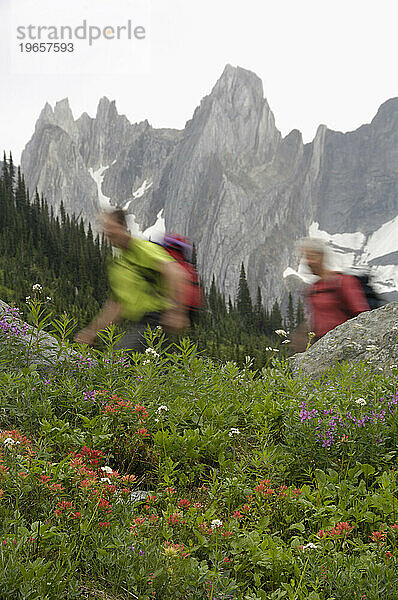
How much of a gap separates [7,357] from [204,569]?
350cm

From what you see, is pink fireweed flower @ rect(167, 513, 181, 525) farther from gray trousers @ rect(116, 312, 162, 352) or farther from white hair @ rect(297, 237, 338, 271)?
white hair @ rect(297, 237, 338, 271)

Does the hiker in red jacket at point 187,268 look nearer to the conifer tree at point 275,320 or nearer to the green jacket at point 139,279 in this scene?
the green jacket at point 139,279

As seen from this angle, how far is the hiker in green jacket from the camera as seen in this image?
6.07 metres

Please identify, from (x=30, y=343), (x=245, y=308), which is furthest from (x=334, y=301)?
(x=245, y=308)

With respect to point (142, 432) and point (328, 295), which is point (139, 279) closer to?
point (142, 432)

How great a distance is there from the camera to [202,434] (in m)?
5.00

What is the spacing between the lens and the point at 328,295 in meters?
7.91

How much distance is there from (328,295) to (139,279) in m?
3.36

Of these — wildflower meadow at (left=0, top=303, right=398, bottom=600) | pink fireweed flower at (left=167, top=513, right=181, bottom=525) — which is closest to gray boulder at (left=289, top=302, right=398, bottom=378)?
wildflower meadow at (left=0, top=303, right=398, bottom=600)

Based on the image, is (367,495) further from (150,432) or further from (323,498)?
(150,432)

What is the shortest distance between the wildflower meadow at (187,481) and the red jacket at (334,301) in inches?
63.1

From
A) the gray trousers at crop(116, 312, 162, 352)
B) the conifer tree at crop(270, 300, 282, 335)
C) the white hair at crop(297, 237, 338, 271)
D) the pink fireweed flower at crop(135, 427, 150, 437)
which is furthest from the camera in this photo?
the conifer tree at crop(270, 300, 282, 335)

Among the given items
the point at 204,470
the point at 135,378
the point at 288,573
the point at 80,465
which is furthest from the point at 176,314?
the point at 288,573

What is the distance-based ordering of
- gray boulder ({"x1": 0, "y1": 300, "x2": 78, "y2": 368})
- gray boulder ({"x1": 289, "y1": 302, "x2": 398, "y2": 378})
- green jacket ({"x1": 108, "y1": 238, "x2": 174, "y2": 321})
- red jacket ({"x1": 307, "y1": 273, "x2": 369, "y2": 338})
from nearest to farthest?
gray boulder ({"x1": 0, "y1": 300, "x2": 78, "y2": 368}), green jacket ({"x1": 108, "y1": 238, "x2": 174, "y2": 321}), red jacket ({"x1": 307, "y1": 273, "x2": 369, "y2": 338}), gray boulder ({"x1": 289, "y1": 302, "x2": 398, "y2": 378})
